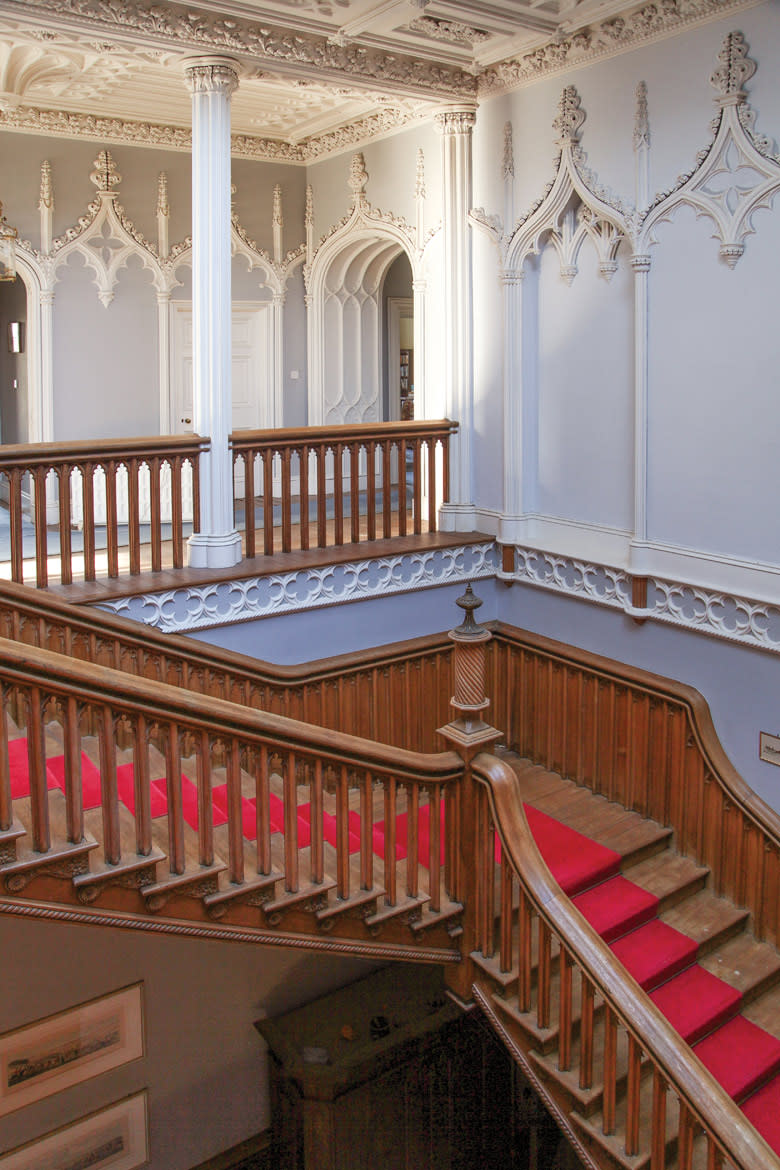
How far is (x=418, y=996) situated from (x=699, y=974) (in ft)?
5.33

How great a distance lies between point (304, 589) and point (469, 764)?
96.1 inches

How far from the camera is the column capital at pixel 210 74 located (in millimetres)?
6121

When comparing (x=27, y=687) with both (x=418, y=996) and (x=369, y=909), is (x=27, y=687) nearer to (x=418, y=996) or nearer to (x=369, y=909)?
(x=369, y=909)

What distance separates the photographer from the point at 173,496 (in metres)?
6.00

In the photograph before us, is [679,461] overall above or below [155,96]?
below

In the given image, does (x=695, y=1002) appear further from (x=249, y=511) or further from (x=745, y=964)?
(x=249, y=511)

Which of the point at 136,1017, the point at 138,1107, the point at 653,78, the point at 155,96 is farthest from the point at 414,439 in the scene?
the point at 138,1107

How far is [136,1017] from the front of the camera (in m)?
5.73

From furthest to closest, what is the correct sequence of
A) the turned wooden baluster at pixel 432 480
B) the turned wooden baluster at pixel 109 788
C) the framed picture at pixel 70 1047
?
the turned wooden baluster at pixel 432 480 → the framed picture at pixel 70 1047 → the turned wooden baluster at pixel 109 788

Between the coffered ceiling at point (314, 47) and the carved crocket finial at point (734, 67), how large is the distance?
20 centimetres

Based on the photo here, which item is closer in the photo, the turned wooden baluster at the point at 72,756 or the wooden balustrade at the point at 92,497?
the turned wooden baluster at the point at 72,756

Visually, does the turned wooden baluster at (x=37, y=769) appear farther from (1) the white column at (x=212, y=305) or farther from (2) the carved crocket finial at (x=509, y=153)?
(2) the carved crocket finial at (x=509, y=153)

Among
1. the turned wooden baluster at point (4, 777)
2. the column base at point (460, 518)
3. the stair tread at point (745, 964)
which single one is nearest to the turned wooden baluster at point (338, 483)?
the column base at point (460, 518)

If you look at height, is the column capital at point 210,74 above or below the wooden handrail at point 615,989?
above
